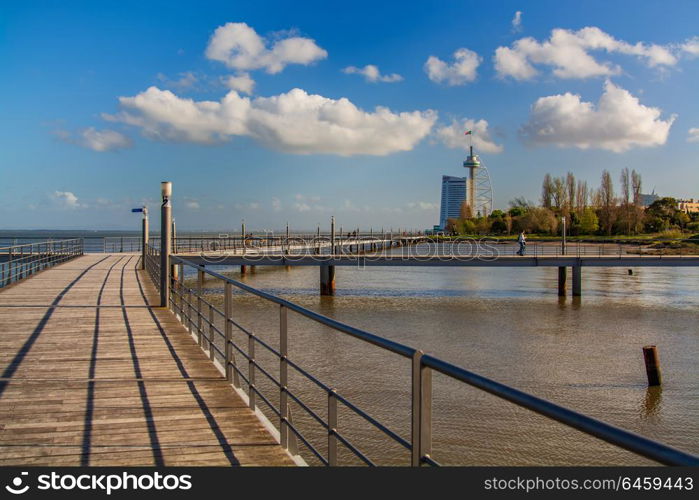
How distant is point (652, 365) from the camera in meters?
12.1

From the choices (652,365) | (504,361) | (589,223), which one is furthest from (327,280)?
(589,223)

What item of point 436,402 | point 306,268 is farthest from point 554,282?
point 436,402

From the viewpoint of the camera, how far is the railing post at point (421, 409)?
2.18 meters

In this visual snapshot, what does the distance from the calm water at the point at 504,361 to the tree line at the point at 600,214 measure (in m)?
58.5

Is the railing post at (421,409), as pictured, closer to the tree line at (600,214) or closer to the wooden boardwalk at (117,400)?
the wooden boardwalk at (117,400)

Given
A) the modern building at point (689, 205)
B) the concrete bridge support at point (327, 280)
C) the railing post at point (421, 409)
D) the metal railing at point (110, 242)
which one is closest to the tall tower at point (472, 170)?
the modern building at point (689, 205)

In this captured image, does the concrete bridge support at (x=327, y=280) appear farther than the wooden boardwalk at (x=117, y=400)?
Yes

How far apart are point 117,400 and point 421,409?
3.54 meters

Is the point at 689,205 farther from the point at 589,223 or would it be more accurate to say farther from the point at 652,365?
the point at 652,365

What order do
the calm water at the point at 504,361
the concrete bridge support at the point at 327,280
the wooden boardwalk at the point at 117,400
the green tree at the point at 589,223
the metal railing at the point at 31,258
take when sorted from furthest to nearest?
the green tree at the point at 589,223
the concrete bridge support at the point at 327,280
the metal railing at the point at 31,258
the calm water at the point at 504,361
the wooden boardwalk at the point at 117,400

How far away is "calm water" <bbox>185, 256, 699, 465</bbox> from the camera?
8.79 metres
